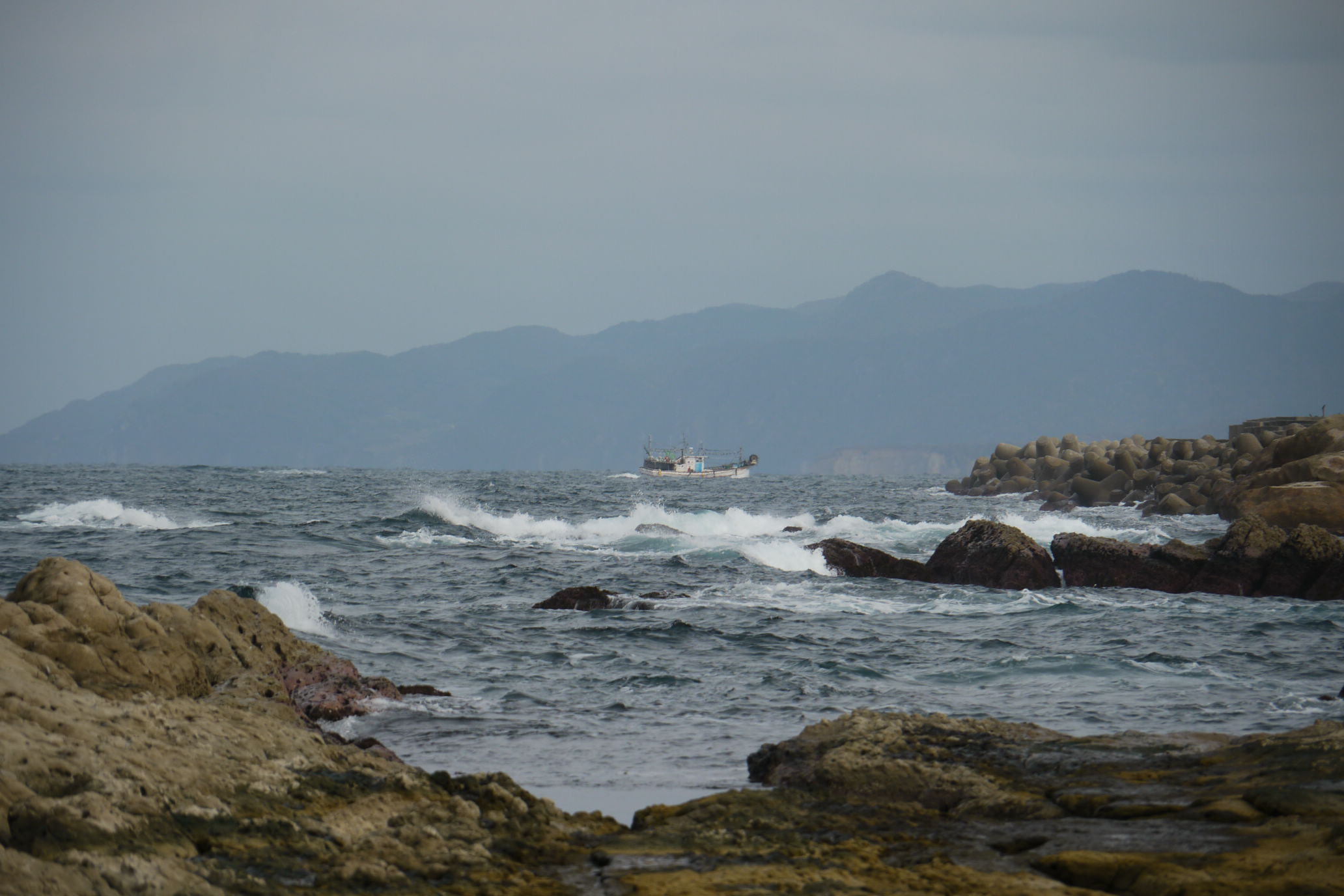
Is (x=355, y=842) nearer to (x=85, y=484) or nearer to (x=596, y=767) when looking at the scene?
(x=596, y=767)

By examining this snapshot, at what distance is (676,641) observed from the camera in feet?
51.2

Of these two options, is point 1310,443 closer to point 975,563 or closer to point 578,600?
point 975,563

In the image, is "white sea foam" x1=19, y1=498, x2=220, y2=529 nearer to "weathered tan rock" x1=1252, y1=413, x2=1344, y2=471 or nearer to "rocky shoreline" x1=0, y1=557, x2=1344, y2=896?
"rocky shoreline" x1=0, y1=557, x2=1344, y2=896

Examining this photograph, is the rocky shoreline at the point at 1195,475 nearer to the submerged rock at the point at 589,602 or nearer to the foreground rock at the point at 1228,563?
the foreground rock at the point at 1228,563

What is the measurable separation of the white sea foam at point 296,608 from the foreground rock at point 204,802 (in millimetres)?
7011

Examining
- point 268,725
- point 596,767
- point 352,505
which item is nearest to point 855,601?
point 596,767

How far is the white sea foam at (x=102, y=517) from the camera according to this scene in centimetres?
3416

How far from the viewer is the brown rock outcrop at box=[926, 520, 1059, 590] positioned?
73.2 ft

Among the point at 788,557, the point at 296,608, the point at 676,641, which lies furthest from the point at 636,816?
the point at 788,557

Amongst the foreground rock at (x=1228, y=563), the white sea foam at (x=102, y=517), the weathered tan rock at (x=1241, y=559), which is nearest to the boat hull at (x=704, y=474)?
the white sea foam at (x=102, y=517)

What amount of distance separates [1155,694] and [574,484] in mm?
74046

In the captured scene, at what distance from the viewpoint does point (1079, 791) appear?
661 cm

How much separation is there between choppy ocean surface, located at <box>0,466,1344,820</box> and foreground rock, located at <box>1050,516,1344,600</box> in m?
0.69

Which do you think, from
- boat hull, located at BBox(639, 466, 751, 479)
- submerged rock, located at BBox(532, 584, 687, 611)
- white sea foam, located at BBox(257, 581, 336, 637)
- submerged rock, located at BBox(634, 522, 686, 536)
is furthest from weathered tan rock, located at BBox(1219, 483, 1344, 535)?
boat hull, located at BBox(639, 466, 751, 479)
